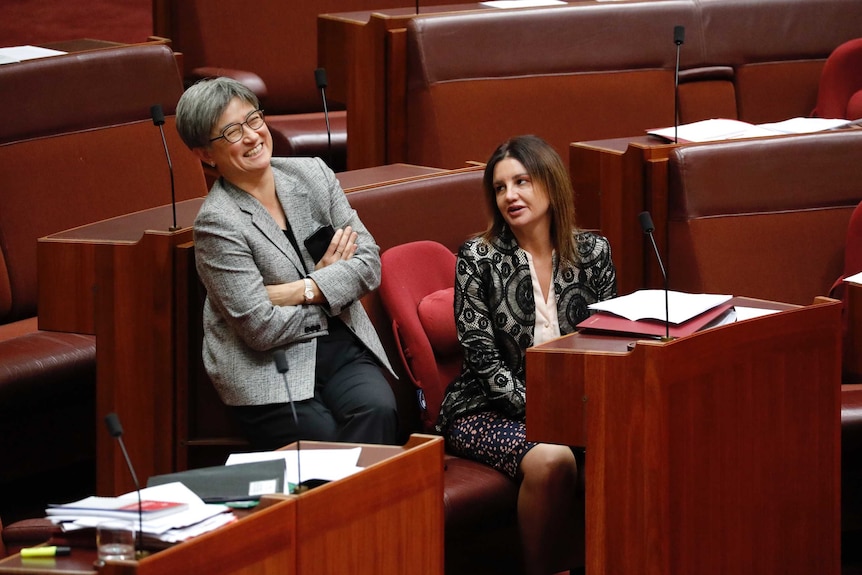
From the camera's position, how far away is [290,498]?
1.06 m

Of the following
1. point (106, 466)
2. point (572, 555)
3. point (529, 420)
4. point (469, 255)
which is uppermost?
point (469, 255)

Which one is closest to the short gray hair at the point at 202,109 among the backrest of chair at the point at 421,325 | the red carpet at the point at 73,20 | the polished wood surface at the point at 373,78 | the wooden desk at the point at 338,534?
the backrest of chair at the point at 421,325

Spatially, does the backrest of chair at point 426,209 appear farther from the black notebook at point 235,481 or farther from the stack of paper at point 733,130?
the black notebook at point 235,481

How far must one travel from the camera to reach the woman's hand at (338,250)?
1.58 metres

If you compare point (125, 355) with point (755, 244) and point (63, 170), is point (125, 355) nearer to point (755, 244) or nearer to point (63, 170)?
point (63, 170)

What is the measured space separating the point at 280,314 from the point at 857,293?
723 millimetres

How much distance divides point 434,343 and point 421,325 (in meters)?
0.03

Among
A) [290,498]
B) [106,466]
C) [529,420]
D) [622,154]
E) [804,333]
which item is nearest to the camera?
[290,498]

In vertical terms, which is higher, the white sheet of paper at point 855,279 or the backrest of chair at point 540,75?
the backrest of chair at point 540,75

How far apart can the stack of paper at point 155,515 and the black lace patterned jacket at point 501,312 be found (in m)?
0.60

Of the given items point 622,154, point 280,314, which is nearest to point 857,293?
point 622,154

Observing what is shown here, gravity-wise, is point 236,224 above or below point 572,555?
above

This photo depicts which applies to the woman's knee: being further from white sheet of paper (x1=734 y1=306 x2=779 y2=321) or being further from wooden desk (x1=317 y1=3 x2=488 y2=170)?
wooden desk (x1=317 y1=3 x2=488 y2=170)

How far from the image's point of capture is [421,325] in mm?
1687
